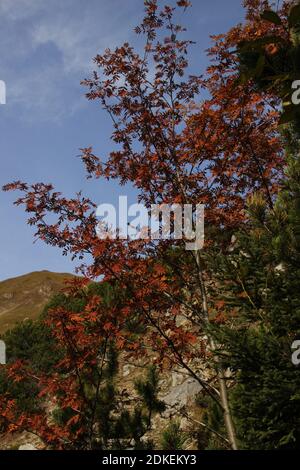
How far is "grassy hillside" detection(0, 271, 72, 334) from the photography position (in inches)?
2613

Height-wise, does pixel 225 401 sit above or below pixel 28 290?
→ below

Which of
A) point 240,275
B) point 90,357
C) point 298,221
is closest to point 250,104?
point 298,221

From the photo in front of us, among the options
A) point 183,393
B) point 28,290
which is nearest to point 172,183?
point 183,393

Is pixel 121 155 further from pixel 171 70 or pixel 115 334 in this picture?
pixel 115 334

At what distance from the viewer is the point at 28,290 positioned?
75875 millimetres

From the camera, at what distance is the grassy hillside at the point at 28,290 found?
66375mm

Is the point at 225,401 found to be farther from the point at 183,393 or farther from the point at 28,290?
the point at 28,290

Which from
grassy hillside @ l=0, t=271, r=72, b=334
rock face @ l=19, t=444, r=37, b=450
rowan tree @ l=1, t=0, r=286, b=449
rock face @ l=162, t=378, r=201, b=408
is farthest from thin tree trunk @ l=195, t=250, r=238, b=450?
grassy hillside @ l=0, t=271, r=72, b=334

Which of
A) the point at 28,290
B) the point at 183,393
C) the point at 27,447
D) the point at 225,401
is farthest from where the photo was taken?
the point at 28,290

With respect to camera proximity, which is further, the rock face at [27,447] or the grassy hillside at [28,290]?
the grassy hillside at [28,290]

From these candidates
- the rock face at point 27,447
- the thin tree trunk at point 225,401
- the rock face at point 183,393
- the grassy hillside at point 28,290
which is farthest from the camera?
the grassy hillside at point 28,290

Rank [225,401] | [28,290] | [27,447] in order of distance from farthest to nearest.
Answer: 1. [28,290]
2. [27,447]
3. [225,401]

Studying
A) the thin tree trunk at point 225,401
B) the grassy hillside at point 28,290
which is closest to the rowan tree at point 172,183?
the thin tree trunk at point 225,401

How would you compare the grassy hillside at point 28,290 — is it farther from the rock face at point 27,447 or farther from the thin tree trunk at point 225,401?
the thin tree trunk at point 225,401
